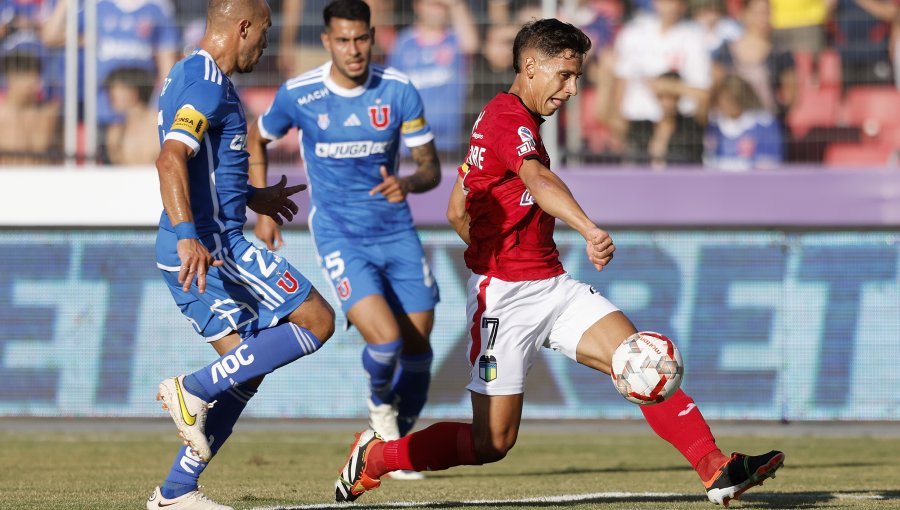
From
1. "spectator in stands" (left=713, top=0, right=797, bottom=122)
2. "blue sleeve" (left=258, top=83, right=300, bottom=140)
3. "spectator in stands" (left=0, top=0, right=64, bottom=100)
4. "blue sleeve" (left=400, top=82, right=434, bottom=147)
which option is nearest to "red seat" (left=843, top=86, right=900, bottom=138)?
"spectator in stands" (left=713, top=0, right=797, bottom=122)

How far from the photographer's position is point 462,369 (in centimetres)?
1236

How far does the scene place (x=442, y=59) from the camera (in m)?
12.5

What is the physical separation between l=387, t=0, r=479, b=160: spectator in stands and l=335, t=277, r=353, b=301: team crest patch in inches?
147

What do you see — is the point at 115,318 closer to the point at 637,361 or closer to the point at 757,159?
the point at 757,159

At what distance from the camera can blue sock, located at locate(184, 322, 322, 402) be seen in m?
6.30

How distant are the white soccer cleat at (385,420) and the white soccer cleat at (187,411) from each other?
2.75 m

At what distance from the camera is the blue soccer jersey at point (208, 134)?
20.6ft

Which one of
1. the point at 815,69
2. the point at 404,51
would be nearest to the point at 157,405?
the point at 404,51

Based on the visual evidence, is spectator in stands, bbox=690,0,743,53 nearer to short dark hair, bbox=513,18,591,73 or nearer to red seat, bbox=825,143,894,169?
red seat, bbox=825,143,894,169

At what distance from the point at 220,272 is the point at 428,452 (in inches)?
51.5

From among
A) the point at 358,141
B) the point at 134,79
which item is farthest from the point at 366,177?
the point at 134,79

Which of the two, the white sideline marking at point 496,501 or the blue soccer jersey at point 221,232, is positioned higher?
the blue soccer jersey at point 221,232

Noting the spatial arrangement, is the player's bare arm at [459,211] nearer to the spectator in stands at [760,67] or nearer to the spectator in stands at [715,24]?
the spectator in stands at [760,67]

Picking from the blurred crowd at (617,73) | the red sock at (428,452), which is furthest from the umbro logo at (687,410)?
the blurred crowd at (617,73)
